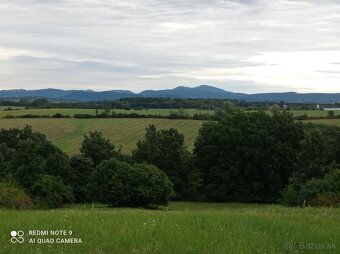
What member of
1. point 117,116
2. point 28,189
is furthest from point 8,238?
point 117,116

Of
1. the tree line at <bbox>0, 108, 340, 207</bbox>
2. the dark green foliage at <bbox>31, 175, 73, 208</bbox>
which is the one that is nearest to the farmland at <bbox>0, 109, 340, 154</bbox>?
the tree line at <bbox>0, 108, 340, 207</bbox>

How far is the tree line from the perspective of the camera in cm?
5916

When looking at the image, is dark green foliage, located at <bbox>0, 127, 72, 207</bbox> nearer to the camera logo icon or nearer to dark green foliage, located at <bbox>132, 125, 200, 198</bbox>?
dark green foliage, located at <bbox>132, 125, 200, 198</bbox>

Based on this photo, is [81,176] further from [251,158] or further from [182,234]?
[182,234]

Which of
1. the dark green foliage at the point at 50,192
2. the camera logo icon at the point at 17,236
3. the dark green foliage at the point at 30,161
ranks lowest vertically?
the dark green foliage at the point at 50,192

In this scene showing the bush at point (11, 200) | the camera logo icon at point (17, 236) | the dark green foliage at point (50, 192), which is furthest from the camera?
the dark green foliage at point (50, 192)

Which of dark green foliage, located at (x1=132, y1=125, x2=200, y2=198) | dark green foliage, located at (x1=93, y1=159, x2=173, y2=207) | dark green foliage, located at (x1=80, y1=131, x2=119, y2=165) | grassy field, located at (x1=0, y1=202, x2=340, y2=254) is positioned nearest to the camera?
grassy field, located at (x1=0, y1=202, x2=340, y2=254)

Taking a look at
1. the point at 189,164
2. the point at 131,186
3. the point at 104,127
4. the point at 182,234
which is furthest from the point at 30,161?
the point at 182,234

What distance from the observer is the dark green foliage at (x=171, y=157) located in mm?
73688

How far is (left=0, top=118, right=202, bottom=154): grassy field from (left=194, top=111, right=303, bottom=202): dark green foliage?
19247 mm

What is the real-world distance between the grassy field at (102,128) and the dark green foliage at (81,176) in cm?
1802

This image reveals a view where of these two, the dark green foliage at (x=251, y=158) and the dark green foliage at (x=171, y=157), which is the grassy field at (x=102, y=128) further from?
the dark green foliage at (x=251, y=158)

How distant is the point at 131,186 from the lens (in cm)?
5925

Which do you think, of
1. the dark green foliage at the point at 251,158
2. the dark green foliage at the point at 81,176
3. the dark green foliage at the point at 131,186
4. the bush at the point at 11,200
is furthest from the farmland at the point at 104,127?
the bush at the point at 11,200
